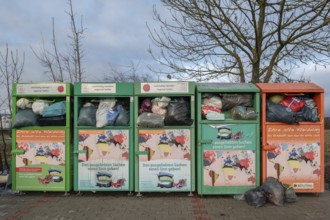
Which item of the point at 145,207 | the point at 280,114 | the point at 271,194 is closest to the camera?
the point at 145,207

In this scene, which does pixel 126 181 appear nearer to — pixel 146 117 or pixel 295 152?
pixel 146 117

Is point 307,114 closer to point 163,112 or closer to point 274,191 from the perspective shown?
point 274,191

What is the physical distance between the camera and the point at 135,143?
21.4ft

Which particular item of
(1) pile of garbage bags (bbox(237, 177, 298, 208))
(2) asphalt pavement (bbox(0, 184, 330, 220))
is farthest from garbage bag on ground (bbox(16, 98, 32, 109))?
(1) pile of garbage bags (bbox(237, 177, 298, 208))

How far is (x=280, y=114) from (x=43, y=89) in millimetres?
4198

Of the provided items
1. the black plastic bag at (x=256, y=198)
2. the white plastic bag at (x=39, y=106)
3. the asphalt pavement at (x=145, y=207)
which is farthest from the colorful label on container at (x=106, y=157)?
the black plastic bag at (x=256, y=198)

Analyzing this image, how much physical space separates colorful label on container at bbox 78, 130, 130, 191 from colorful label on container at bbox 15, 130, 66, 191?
1.36 feet

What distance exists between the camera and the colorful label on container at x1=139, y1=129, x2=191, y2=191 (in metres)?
6.48

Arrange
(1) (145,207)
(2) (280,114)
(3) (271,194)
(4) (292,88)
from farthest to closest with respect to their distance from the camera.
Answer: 1. (4) (292,88)
2. (2) (280,114)
3. (3) (271,194)
4. (1) (145,207)

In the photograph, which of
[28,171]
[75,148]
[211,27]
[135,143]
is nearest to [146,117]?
[135,143]

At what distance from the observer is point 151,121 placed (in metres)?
6.39

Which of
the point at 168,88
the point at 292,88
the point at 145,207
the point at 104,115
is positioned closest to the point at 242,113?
the point at 292,88

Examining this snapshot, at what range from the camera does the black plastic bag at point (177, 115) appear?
641 centimetres

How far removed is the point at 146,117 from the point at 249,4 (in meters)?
3.88
